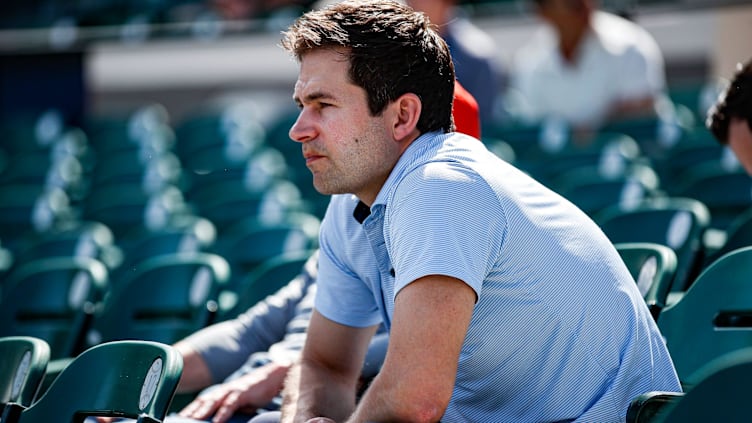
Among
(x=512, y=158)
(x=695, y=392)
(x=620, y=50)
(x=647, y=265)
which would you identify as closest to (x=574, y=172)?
(x=512, y=158)

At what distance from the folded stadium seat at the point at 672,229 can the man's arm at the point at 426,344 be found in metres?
1.71

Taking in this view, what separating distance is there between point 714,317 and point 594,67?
4456mm

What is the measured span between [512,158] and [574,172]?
0.78m

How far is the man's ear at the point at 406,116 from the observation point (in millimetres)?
2092

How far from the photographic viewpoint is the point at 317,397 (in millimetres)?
2344

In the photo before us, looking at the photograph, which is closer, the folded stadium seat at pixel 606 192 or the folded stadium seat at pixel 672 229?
the folded stadium seat at pixel 672 229

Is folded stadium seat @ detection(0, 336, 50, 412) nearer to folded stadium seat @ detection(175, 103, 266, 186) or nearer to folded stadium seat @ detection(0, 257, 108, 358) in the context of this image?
folded stadium seat @ detection(0, 257, 108, 358)

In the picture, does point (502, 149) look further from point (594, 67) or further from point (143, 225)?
point (143, 225)

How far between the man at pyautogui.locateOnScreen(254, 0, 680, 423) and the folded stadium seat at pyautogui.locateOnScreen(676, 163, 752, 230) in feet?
8.12

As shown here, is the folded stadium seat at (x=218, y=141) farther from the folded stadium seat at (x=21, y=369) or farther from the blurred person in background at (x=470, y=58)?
the folded stadium seat at (x=21, y=369)

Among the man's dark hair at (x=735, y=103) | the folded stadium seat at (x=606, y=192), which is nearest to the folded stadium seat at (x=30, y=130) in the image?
the folded stadium seat at (x=606, y=192)

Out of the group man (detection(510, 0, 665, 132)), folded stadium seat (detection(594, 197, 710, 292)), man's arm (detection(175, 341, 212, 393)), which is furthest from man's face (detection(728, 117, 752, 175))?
man (detection(510, 0, 665, 132))

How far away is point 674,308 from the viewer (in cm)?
248

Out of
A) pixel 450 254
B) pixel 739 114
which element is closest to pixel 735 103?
pixel 739 114
